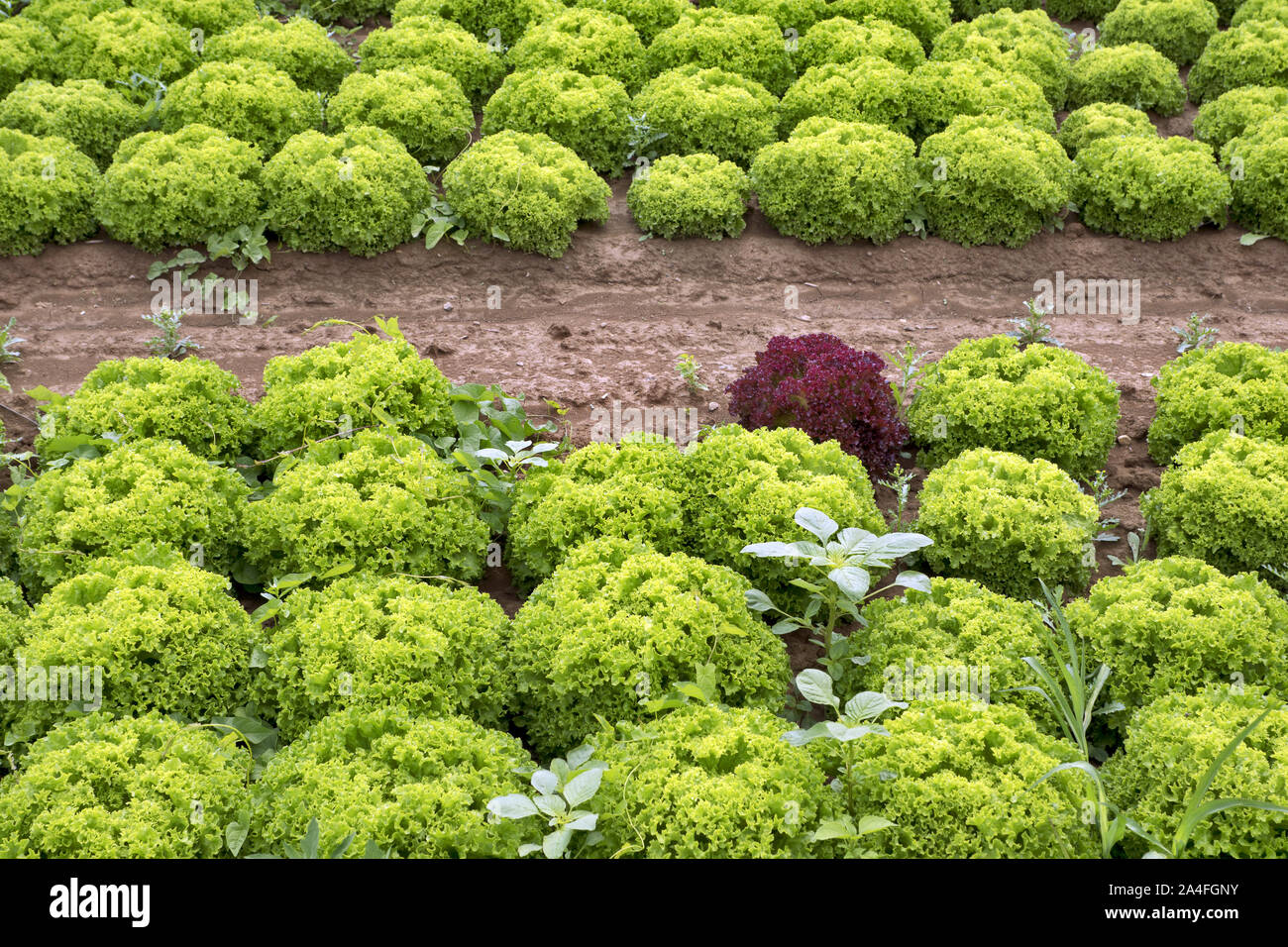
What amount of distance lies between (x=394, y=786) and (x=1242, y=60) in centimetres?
1158

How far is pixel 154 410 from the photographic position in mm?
7219

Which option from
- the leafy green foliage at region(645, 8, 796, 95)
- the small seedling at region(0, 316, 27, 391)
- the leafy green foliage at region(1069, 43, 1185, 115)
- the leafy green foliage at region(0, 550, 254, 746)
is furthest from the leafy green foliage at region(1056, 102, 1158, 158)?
the small seedling at region(0, 316, 27, 391)

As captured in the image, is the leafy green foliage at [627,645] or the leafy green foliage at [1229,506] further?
the leafy green foliage at [1229,506]

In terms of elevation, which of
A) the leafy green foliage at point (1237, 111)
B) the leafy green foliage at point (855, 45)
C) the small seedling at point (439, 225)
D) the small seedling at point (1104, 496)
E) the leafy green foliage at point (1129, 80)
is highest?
the leafy green foliage at point (855, 45)

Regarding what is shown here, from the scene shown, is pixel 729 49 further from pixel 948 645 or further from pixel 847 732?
pixel 847 732

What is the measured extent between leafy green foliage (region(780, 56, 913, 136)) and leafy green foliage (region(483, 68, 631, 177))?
1.67m

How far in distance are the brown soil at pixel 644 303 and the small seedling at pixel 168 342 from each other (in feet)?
0.49

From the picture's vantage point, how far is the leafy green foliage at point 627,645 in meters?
5.52

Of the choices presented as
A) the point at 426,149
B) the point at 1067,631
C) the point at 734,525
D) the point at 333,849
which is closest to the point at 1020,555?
the point at 1067,631

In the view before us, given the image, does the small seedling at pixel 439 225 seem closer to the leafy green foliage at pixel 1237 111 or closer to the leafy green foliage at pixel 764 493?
the leafy green foliage at pixel 764 493

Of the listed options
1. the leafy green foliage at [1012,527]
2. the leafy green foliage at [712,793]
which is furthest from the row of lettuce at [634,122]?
the leafy green foliage at [712,793]

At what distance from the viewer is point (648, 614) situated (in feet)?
18.7

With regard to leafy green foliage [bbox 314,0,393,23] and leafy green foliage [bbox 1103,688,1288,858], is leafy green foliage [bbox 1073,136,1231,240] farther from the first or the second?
leafy green foliage [bbox 314,0,393,23]

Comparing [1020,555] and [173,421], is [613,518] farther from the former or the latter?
[173,421]
